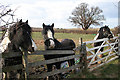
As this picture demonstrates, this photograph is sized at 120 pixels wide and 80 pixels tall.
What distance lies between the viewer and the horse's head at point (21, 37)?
306 cm

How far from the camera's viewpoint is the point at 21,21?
3.34 m

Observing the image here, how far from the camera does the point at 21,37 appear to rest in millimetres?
3082

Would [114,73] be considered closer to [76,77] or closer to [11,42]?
[76,77]

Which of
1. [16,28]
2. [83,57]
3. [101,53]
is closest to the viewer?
[16,28]

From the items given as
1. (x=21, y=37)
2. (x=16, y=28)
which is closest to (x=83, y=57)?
(x=21, y=37)

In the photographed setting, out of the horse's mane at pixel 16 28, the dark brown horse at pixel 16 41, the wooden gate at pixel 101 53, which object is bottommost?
the wooden gate at pixel 101 53

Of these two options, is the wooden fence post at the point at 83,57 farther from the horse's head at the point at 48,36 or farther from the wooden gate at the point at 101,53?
the horse's head at the point at 48,36

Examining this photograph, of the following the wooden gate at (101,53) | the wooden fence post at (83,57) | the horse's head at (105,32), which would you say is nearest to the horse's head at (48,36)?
the wooden fence post at (83,57)

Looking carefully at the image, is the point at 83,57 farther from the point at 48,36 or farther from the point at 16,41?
the point at 16,41

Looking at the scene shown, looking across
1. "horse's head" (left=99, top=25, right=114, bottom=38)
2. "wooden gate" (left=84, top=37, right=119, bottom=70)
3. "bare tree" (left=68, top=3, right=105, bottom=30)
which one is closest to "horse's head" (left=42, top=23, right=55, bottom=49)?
"wooden gate" (left=84, top=37, right=119, bottom=70)

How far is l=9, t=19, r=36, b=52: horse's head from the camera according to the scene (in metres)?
3.06

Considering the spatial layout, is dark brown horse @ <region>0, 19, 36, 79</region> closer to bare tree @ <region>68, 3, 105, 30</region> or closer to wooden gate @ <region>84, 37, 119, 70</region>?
wooden gate @ <region>84, 37, 119, 70</region>

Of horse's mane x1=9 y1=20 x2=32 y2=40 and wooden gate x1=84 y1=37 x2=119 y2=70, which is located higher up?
horse's mane x1=9 y1=20 x2=32 y2=40

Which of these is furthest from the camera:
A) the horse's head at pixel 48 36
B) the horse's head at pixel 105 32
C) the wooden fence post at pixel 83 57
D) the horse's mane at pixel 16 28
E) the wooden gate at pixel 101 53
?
the horse's head at pixel 105 32
